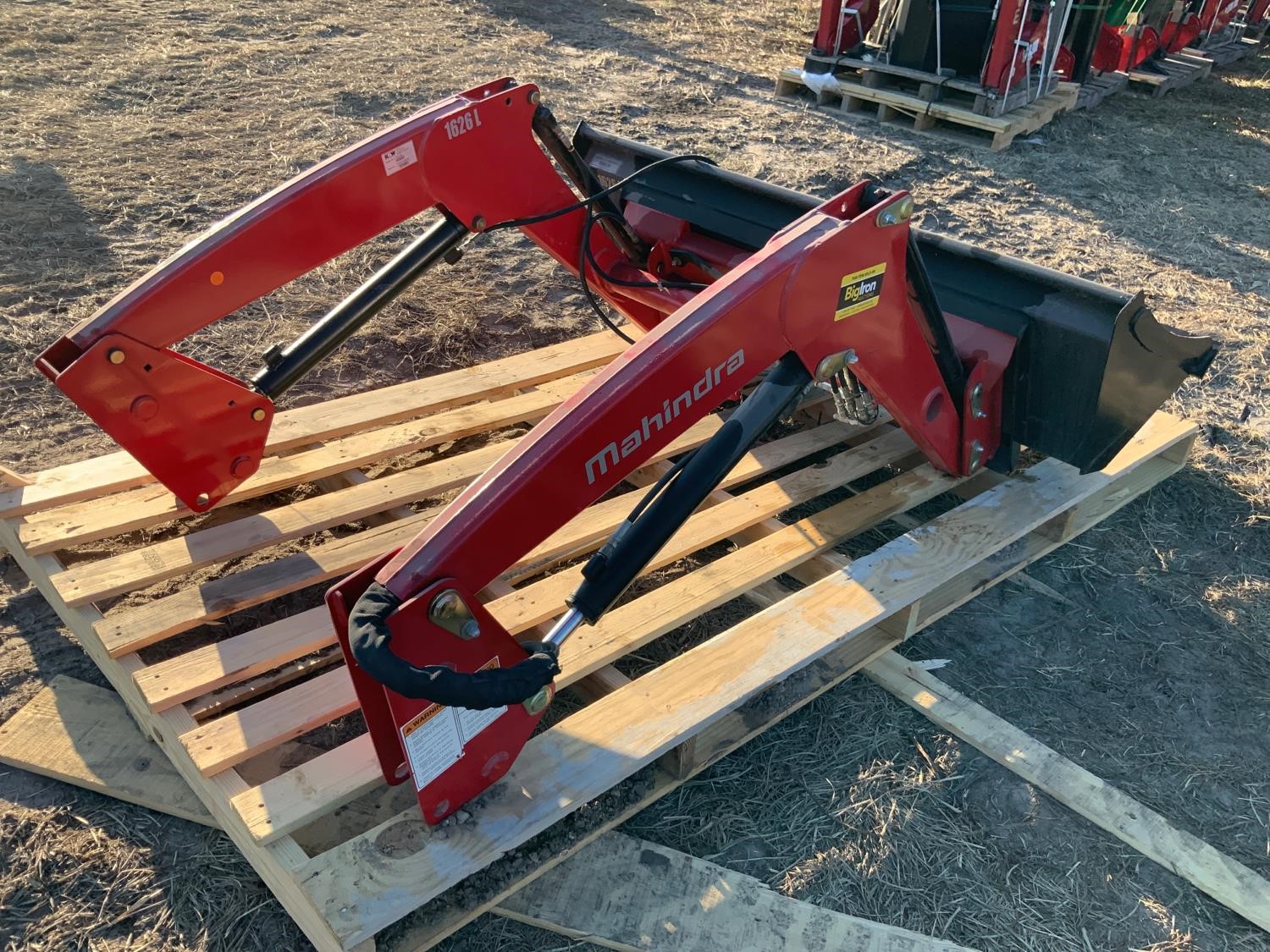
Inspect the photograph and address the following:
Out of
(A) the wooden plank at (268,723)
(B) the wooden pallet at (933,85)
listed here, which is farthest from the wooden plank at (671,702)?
(B) the wooden pallet at (933,85)

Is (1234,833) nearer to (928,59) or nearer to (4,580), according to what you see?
(4,580)

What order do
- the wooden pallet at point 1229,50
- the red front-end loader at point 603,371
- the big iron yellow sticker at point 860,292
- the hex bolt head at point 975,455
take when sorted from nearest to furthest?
the red front-end loader at point 603,371 → the big iron yellow sticker at point 860,292 → the hex bolt head at point 975,455 → the wooden pallet at point 1229,50

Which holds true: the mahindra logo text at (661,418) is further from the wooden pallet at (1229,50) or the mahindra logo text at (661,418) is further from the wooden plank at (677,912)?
the wooden pallet at (1229,50)

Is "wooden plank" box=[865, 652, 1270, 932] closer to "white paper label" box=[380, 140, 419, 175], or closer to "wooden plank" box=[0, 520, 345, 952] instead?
"wooden plank" box=[0, 520, 345, 952]

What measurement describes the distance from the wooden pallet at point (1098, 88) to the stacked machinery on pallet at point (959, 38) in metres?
0.58

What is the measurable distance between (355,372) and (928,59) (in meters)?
5.69

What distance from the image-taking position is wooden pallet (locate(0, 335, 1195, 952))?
2223 mm

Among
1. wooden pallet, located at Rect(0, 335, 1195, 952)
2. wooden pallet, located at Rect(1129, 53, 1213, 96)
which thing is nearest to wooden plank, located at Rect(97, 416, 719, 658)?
wooden pallet, located at Rect(0, 335, 1195, 952)

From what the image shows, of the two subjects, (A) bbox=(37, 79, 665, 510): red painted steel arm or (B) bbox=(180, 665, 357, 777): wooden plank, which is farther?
(A) bbox=(37, 79, 665, 510): red painted steel arm

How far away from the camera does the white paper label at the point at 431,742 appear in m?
2.02

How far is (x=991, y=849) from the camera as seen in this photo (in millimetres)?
2602

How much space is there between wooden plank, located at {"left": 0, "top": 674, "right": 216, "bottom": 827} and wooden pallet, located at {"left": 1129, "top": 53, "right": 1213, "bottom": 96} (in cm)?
1035

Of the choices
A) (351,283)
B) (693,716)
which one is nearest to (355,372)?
(351,283)

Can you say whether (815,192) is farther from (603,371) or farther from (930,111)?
(603,371)
